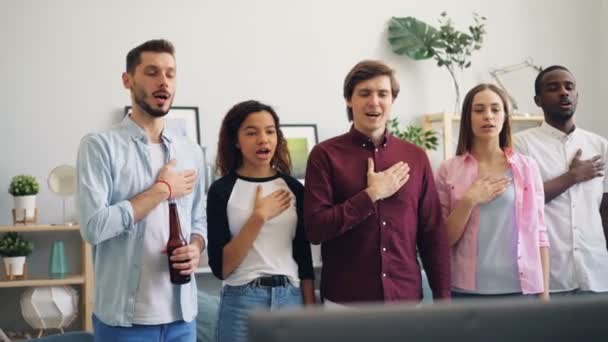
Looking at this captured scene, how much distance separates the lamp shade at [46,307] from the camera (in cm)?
303

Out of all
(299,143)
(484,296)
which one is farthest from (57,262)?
(484,296)

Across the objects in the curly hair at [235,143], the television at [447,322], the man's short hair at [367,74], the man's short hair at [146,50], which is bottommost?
the television at [447,322]

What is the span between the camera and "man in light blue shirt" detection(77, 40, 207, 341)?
1525mm

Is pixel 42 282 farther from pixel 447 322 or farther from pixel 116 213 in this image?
pixel 447 322

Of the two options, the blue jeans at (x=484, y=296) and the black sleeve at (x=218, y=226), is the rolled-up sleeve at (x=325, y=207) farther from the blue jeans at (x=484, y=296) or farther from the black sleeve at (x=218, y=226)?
the blue jeans at (x=484, y=296)

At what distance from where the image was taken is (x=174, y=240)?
63.1 inches

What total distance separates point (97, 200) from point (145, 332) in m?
0.33

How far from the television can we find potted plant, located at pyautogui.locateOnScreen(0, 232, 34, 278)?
2.97m

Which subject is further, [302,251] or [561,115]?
[561,115]

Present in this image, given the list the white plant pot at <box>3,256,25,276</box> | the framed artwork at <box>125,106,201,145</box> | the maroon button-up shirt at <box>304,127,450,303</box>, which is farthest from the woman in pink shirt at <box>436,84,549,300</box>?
the white plant pot at <box>3,256,25,276</box>

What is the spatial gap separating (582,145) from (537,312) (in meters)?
2.00

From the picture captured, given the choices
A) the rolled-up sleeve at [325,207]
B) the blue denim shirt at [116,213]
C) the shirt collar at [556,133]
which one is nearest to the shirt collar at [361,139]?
the rolled-up sleeve at [325,207]

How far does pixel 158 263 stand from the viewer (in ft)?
5.24

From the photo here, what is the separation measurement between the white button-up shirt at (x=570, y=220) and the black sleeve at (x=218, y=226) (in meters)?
1.02
